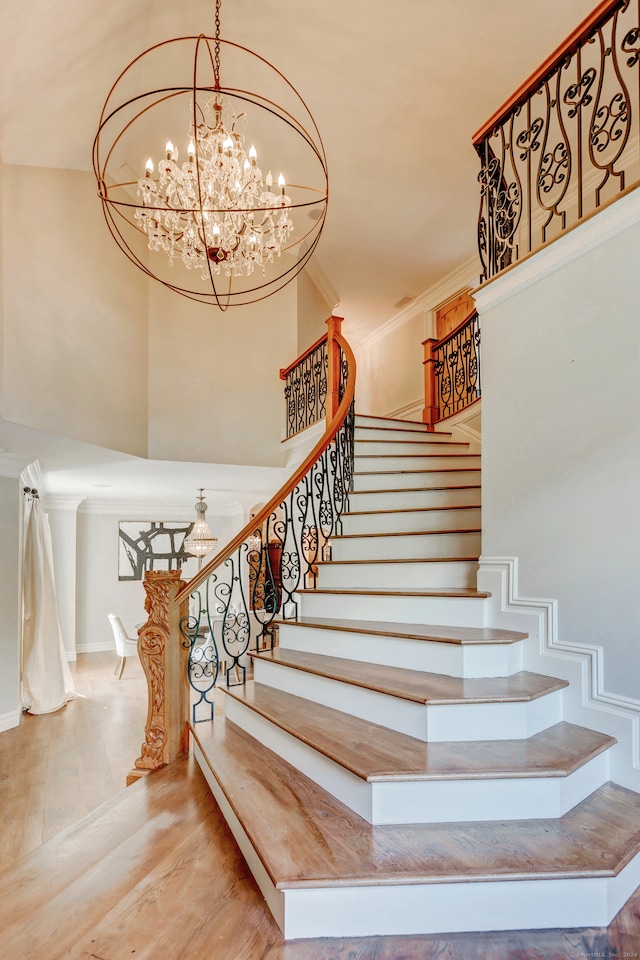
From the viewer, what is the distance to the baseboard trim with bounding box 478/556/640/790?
6.32 ft

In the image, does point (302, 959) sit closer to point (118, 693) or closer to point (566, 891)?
point (566, 891)

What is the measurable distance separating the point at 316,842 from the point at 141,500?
8.54 metres

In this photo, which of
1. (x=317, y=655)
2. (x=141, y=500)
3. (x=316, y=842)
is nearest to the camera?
(x=316, y=842)

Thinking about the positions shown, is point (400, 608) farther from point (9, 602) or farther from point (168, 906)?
point (9, 602)

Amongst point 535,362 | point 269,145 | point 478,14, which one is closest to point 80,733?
point 535,362

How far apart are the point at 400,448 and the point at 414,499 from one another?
39.4 inches

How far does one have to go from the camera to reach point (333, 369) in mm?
5121

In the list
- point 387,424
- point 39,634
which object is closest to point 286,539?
point 387,424

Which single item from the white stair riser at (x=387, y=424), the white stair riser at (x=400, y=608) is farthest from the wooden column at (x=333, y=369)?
the white stair riser at (x=400, y=608)

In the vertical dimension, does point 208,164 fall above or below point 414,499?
above

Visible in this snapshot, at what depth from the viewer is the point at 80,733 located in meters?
4.97

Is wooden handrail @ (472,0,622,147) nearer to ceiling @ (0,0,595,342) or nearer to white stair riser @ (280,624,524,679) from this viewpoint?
ceiling @ (0,0,595,342)

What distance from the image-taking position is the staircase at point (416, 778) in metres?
1.45

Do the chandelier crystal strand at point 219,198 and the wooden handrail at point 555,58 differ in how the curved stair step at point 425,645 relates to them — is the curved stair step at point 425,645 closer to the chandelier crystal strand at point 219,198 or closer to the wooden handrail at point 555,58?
the chandelier crystal strand at point 219,198
